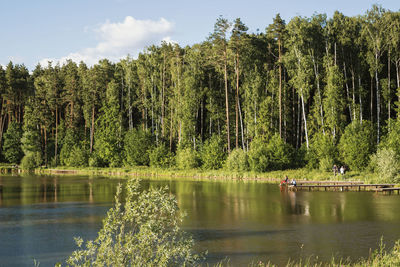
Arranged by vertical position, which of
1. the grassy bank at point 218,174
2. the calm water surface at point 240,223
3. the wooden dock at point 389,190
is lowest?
the calm water surface at point 240,223

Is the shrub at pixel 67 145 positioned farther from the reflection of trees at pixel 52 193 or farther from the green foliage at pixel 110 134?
the reflection of trees at pixel 52 193

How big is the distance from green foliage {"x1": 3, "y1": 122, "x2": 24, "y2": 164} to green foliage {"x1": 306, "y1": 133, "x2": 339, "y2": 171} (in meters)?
57.4

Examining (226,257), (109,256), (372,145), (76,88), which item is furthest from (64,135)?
(109,256)

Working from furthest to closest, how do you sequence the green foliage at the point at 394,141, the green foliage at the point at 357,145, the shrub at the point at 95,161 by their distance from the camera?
the shrub at the point at 95,161 < the green foliage at the point at 357,145 < the green foliage at the point at 394,141

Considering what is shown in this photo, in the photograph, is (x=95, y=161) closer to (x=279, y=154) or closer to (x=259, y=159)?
(x=259, y=159)

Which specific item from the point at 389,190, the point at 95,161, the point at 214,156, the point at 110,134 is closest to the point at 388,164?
the point at 389,190

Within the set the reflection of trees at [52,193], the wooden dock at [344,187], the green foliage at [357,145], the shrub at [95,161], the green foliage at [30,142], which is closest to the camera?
the reflection of trees at [52,193]

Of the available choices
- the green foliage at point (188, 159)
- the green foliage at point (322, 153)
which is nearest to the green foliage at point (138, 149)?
the green foliage at point (188, 159)

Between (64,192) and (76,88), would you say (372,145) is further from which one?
(76,88)

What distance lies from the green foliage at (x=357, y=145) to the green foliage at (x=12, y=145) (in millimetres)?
61341

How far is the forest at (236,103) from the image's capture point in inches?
2034

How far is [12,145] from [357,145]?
64.2 m

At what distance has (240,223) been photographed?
2427cm

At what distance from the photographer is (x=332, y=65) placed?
55812mm
